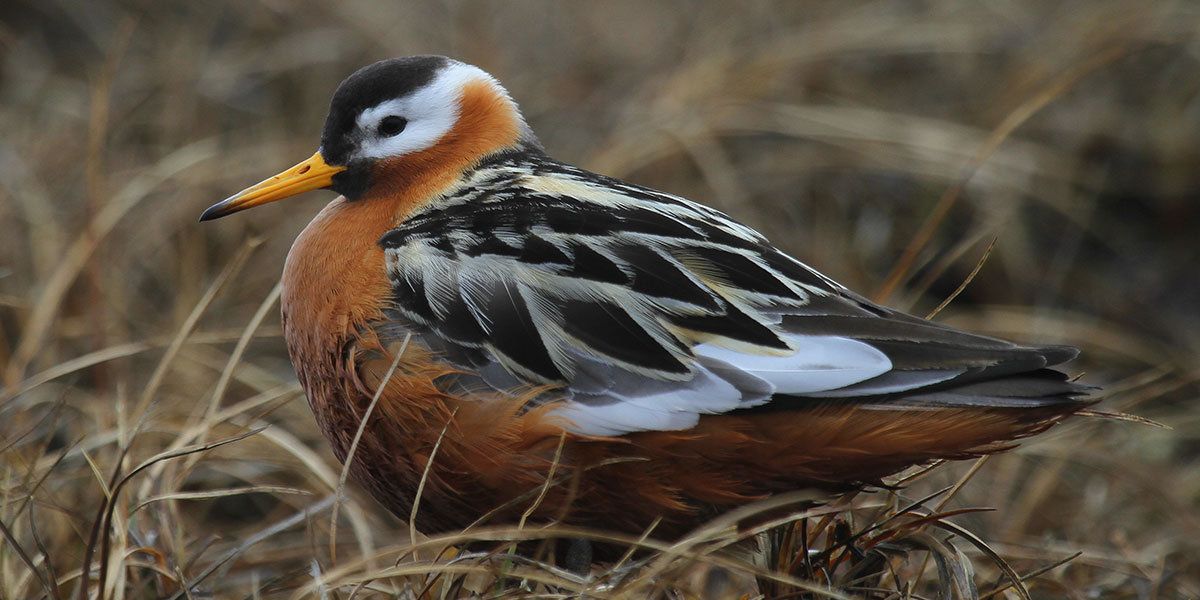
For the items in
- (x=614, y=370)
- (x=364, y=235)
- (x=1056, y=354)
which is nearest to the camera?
(x=1056, y=354)

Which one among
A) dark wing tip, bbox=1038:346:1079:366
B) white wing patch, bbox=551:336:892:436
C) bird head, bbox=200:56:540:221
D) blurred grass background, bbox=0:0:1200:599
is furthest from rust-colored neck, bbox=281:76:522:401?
dark wing tip, bbox=1038:346:1079:366

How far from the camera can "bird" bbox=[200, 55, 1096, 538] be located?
6.73ft

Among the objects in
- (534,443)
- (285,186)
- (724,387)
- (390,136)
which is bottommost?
(534,443)

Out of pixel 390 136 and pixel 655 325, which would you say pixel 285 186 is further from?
pixel 655 325

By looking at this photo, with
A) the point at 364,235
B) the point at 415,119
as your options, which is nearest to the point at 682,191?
the point at 415,119

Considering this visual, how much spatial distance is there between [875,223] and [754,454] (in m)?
2.89

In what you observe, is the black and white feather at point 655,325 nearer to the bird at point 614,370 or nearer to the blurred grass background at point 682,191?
the bird at point 614,370

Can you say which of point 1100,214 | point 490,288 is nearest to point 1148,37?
point 1100,214

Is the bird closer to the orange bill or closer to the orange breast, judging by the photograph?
the orange breast

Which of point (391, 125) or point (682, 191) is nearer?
point (391, 125)

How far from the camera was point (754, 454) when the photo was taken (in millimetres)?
2086

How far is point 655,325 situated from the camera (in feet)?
7.19

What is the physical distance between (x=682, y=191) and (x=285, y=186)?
7.65 ft

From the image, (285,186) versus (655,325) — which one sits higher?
(285,186)
